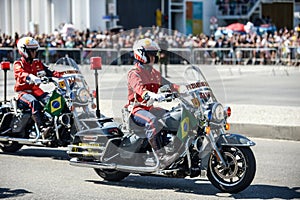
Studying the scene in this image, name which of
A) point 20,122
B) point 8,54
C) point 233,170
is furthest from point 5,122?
point 8,54

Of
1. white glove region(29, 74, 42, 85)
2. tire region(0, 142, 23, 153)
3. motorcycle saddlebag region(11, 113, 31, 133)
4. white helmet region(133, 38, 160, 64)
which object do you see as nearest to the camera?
white helmet region(133, 38, 160, 64)

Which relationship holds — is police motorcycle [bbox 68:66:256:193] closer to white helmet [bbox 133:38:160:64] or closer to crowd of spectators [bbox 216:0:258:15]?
white helmet [bbox 133:38:160:64]

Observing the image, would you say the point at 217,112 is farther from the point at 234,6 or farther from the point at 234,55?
the point at 234,6

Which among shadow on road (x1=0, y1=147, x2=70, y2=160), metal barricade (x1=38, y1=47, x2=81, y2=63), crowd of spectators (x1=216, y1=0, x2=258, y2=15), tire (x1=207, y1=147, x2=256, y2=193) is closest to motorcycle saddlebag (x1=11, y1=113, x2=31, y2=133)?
shadow on road (x1=0, y1=147, x2=70, y2=160)

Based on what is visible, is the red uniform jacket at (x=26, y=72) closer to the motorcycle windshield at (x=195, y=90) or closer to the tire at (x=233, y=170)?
the motorcycle windshield at (x=195, y=90)

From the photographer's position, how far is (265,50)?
32.2 meters

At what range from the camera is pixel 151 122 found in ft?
27.5

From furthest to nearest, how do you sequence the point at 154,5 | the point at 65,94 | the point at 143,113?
the point at 154,5 < the point at 65,94 < the point at 143,113

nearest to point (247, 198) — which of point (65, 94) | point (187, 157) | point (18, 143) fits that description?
point (187, 157)

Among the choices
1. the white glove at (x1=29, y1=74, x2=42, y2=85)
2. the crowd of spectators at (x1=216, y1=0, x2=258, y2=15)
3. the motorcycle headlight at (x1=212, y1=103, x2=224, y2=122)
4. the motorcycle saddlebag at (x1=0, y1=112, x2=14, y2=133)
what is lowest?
the motorcycle saddlebag at (x1=0, y1=112, x2=14, y2=133)

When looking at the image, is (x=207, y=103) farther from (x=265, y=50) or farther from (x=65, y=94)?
(x=265, y=50)

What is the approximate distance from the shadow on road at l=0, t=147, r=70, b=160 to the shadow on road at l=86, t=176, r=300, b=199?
207cm

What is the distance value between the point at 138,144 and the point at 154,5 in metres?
47.7

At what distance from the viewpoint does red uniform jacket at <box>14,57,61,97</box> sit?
11.1 metres
